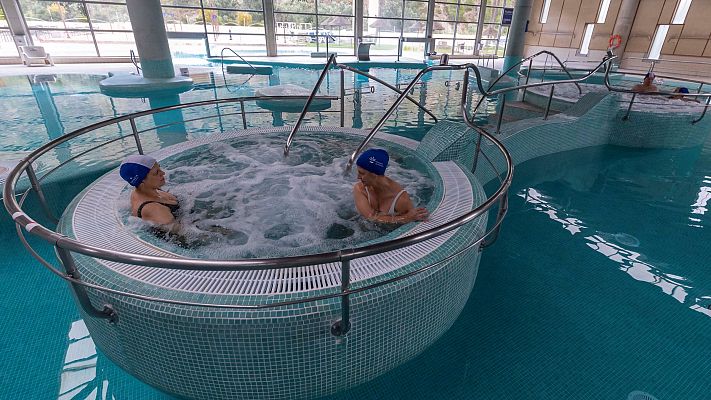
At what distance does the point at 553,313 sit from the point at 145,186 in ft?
10.0

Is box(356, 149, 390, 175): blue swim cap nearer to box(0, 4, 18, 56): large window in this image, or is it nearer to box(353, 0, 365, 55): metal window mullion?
box(353, 0, 365, 55): metal window mullion

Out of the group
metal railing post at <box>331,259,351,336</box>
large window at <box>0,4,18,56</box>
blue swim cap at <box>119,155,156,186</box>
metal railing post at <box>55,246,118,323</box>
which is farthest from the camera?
large window at <box>0,4,18,56</box>

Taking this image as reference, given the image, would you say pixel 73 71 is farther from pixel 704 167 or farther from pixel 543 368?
pixel 704 167

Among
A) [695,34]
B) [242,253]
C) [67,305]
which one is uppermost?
[695,34]

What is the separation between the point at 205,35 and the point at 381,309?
57.3ft

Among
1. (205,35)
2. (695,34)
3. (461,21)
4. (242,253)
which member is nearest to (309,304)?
(242,253)

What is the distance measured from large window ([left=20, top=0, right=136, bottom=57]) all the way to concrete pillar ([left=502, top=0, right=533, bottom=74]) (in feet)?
50.8

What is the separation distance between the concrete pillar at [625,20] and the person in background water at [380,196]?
64.1 ft

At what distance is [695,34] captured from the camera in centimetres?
1427

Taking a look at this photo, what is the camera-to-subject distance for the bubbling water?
2.73 metres

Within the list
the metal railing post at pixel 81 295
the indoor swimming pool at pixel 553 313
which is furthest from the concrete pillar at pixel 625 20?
the metal railing post at pixel 81 295

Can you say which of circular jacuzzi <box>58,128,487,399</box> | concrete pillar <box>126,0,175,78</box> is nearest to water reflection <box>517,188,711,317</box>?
circular jacuzzi <box>58,128,487,399</box>

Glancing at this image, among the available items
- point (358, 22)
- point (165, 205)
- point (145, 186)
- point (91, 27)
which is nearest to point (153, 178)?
point (145, 186)

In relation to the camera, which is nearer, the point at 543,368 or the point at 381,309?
the point at 381,309
